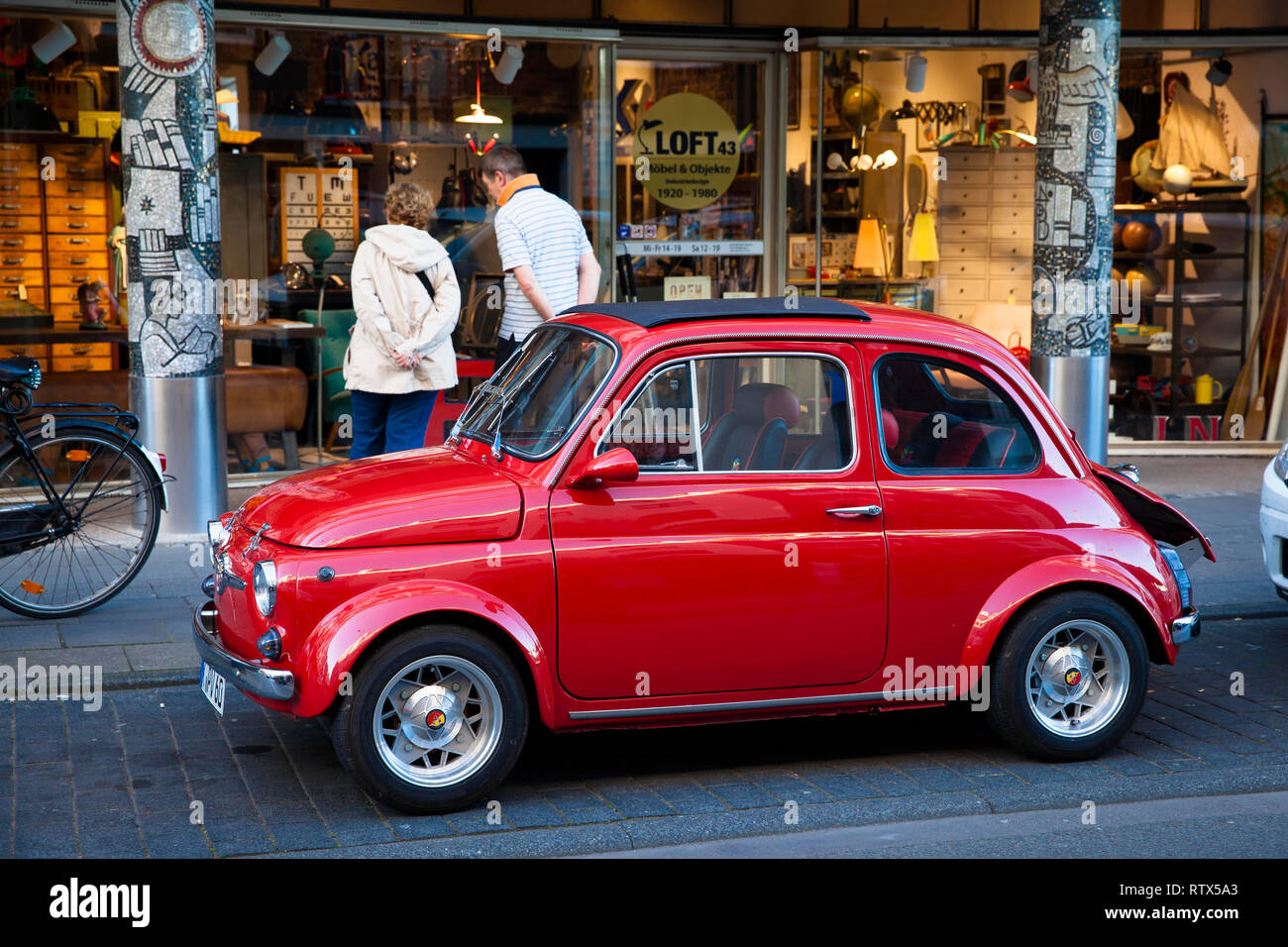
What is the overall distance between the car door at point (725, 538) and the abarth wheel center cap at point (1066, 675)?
709 millimetres

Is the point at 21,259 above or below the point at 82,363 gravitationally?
above

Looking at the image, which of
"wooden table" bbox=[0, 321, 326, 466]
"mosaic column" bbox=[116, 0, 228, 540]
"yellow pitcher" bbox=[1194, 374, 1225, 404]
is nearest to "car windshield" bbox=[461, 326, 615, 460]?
"mosaic column" bbox=[116, 0, 228, 540]

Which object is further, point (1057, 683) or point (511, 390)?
point (511, 390)

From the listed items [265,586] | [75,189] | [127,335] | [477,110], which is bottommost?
[265,586]

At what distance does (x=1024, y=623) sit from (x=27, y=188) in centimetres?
829

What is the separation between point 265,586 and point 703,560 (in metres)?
1.50

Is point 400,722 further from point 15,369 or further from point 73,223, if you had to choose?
point 73,223

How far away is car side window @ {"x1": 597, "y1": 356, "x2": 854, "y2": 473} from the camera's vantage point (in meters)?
5.23

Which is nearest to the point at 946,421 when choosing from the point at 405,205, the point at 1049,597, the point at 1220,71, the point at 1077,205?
the point at 1049,597

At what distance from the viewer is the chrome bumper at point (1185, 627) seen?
563cm

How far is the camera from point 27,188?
10.6 meters

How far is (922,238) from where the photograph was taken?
13.2m

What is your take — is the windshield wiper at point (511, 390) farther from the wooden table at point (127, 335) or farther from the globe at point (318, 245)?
the globe at point (318, 245)

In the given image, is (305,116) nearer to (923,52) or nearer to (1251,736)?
(923,52)
